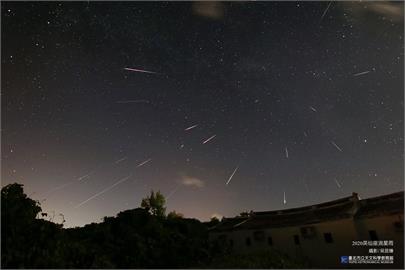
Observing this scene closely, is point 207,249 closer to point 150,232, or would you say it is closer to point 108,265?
point 150,232

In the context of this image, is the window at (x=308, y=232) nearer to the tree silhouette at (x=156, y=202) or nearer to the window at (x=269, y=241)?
the window at (x=269, y=241)

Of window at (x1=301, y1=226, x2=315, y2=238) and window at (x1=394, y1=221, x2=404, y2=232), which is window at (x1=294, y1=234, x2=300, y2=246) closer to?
window at (x1=301, y1=226, x2=315, y2=238)

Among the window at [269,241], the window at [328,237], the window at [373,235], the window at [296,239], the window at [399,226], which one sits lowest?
the window at [269,241]

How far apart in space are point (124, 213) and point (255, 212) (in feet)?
57.0

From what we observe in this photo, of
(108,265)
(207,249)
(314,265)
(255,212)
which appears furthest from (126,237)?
(255,212)

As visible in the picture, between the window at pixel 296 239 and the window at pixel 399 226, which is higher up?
the window at pixel 399 226

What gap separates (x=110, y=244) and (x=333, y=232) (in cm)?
1838

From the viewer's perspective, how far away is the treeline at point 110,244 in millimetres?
13531

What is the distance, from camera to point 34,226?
570 inches

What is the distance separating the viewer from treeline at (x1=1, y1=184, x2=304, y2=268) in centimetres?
1353

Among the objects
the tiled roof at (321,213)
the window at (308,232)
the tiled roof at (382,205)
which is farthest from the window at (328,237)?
the tiled roof at (382,205)

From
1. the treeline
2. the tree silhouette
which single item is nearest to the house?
the treeline

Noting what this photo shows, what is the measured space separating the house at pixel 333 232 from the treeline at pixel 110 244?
2.73m

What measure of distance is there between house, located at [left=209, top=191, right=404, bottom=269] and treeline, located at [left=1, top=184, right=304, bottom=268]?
8.96 feet
